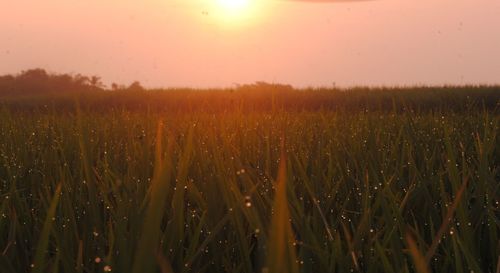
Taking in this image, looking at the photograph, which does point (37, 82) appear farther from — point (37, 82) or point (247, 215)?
point (247, 215)

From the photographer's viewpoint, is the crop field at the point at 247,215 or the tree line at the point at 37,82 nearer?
the crop field at the point at 247,215

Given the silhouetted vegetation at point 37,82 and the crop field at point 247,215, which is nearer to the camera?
the crop field at point 247,215

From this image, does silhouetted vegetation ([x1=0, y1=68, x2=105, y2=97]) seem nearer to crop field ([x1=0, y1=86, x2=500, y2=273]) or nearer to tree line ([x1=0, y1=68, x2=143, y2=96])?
tree line ([x1=0, y1=68, x2=143, y2=96])

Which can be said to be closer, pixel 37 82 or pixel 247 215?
pixel 247 215

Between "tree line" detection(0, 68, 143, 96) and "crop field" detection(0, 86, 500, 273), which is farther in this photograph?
"tree line" detection(0, 68, 143, 96)

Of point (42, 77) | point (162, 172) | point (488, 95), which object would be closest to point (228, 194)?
point (162, 172)

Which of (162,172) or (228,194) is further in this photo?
(228,194)

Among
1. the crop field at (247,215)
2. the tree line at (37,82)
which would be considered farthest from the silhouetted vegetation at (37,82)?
the crop field at (247,215)

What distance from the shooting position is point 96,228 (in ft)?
2.72

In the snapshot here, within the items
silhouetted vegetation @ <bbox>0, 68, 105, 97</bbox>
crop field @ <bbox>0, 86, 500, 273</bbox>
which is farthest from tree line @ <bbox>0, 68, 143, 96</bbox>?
Answer: crop field @ <bbox>0, 86, 500, 273</bbox>

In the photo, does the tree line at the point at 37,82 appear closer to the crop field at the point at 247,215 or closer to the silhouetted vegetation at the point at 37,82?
the silhouetted vegetation at the point at 37,82

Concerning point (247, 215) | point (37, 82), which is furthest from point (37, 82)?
point (247, 215)

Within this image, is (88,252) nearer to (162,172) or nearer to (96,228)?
(96,228)

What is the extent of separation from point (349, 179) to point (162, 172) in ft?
3.11
